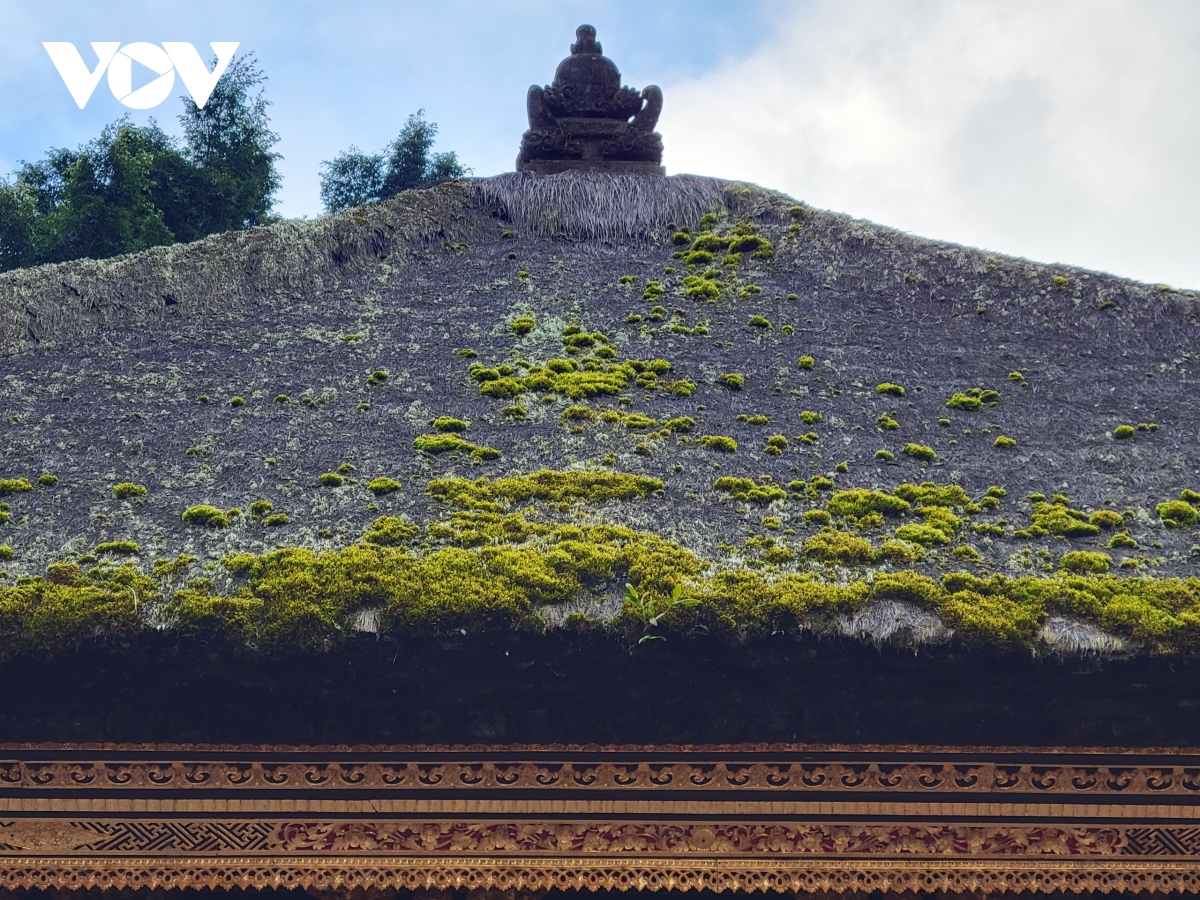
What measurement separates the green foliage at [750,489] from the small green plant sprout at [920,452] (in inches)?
38.5

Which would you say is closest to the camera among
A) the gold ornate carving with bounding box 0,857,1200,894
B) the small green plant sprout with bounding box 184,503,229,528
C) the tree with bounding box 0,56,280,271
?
the gold ornate carving with bounding box 0,857,1200,894

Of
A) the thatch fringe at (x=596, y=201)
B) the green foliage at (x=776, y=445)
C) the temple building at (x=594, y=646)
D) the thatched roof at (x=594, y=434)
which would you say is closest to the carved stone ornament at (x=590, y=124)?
the thatch fringe at (x=596, y=201)

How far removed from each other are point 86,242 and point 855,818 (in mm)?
14690

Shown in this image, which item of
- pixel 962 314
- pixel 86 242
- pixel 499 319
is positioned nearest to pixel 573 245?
pixel 499 319

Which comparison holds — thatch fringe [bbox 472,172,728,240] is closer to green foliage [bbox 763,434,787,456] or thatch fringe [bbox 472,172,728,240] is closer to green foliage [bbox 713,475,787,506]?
green foliage [bbox 763,434,787,456]

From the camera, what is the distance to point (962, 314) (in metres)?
8.38

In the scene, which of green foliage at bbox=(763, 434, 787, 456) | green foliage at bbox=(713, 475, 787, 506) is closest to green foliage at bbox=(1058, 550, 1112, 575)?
green foliage at bbox=(713, 475, 787, 506)

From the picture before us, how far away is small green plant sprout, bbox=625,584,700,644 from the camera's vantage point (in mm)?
4879

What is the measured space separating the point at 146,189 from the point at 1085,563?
606 inches

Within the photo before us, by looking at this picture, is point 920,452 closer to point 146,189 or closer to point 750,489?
point 750,489

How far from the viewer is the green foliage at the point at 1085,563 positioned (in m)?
5.37

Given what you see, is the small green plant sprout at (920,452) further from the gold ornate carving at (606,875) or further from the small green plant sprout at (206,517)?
the small green plant sprout at (206,517)

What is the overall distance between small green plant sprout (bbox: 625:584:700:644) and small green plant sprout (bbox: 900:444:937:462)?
2166mm

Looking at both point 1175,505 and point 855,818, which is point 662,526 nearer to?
point 855,818
